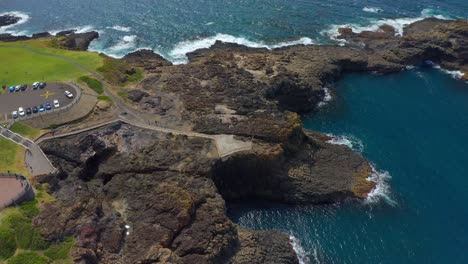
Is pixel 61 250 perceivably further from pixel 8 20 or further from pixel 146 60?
pixel 8 20

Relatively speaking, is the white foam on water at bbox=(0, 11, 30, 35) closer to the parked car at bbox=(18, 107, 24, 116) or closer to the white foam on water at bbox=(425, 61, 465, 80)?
the parked car at bbox=(18, 107, 24, 116)

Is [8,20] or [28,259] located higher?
[8,20]

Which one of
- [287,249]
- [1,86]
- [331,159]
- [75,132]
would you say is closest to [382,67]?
[331,159]

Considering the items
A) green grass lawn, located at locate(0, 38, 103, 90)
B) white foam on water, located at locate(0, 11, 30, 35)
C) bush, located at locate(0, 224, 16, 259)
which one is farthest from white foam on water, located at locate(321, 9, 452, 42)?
bush, located at locate(0, 224, 16, 259)

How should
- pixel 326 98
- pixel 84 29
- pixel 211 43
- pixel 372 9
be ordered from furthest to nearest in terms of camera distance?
pixel 372 9, pixel 84 29, pixel 211 43, pixel 326 98

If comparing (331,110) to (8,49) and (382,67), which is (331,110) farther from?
(8,49)

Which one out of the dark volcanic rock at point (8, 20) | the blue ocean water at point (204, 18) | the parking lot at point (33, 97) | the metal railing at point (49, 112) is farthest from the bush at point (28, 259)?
the dark volcanic rock at point (8, 20)

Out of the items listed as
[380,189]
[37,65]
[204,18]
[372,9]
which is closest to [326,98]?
[380,189]
